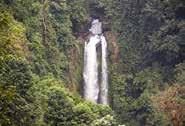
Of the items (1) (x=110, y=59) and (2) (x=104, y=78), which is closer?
(2) (x=104, y=78)

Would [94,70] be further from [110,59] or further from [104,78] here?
[110,59]

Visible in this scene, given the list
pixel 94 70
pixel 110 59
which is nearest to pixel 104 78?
pixel 94 70

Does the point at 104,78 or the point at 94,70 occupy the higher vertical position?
the point at 94,70

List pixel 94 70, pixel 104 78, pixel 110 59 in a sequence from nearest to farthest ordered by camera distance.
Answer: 1. pixel 104 78
2. pixel 94 70
3. pixel 110 59

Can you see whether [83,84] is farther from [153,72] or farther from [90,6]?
[90,6]

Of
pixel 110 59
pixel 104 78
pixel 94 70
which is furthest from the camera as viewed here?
pixel 110 59

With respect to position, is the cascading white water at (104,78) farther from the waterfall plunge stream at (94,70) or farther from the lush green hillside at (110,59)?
the lush green hillside at (110,59)

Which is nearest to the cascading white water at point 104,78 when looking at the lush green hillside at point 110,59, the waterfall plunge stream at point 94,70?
the waterfall plunge stream at point 94,70
